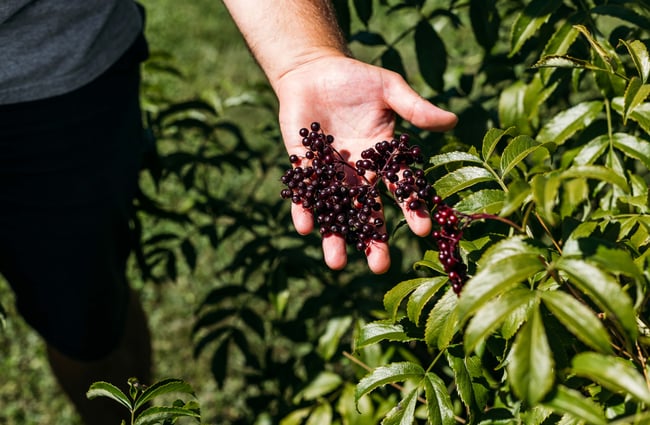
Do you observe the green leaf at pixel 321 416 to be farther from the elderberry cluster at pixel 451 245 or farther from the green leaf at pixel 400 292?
the elderberry cluster at pixel 451 245

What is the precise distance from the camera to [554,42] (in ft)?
5.13

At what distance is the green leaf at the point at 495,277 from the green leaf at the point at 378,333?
35 cm

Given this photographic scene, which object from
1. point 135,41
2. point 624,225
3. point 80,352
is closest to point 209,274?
point 80,352

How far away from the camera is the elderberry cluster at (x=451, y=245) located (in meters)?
1.11

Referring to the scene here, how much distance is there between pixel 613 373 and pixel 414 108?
31.6 inches

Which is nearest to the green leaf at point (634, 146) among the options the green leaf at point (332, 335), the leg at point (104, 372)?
the green leaf at point (332, 335)

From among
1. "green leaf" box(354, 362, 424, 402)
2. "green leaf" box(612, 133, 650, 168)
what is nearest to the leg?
"green leaf" box(354, 362, 424, 402)

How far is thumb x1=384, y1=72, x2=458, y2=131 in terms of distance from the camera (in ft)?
4.81

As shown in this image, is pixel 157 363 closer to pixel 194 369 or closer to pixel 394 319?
pixel 194 369

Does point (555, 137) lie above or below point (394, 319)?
above

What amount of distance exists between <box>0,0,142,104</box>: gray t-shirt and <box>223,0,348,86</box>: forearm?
0.41 meters

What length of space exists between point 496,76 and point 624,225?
85 centimetres

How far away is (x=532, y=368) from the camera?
82cm

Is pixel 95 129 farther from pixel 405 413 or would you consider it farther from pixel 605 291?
pixel 605 291
